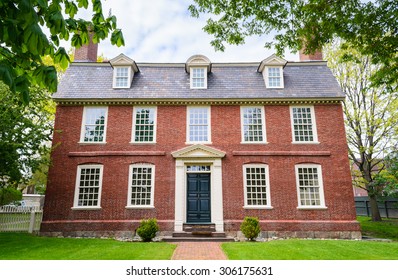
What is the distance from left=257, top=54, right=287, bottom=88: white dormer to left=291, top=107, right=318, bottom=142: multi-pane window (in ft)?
5.95

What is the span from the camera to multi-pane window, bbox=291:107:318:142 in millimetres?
14516

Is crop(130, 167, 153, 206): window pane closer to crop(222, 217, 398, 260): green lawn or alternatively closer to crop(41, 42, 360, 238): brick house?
crop(41, 42, 360, 238): brick house

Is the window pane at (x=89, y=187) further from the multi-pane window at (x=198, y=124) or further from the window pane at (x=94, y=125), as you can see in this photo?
the multi-pane window at (x=198, y=124)

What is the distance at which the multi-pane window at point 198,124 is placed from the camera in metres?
14.5

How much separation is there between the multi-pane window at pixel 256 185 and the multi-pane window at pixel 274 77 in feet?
15.7

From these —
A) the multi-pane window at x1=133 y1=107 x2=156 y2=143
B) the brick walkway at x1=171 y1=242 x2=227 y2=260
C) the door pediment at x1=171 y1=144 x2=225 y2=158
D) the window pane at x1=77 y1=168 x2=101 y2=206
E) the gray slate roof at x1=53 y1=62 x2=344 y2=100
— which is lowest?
the brick walkway at x1=171 y1=242 x2=227 y2=260

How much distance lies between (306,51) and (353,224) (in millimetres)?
8703

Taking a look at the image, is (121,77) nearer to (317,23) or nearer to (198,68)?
(198,68)

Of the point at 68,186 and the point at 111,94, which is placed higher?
the point at 111,94

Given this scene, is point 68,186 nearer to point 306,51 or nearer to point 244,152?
point 244,152

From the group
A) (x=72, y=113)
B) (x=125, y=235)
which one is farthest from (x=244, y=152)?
(x=72, y=113)

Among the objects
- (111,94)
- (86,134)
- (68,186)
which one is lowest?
(68,186)

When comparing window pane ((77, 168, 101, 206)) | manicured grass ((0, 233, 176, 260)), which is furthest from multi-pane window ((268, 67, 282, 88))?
manicured grass ((0, 233, 176, 260))

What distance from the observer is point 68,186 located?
1384 cm
